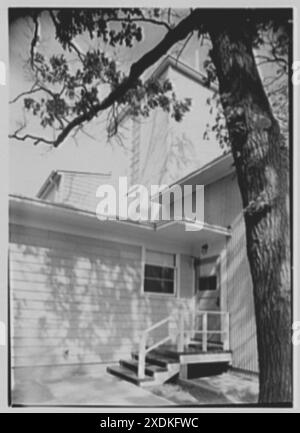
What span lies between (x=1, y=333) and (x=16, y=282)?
0.91 m

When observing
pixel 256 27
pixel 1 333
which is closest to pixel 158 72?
pixel 256 27

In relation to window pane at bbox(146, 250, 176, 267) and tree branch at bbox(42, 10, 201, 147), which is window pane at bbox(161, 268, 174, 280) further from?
tree branch at bbox(42, 10, 201, 147)

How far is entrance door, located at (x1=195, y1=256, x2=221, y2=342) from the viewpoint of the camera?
179 inches

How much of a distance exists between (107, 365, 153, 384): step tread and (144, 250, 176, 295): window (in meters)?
1.03

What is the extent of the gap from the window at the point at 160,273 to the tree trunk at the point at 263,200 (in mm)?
1939

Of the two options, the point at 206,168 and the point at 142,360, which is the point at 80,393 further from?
the point at 206,168

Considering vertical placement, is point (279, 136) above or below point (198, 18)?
below

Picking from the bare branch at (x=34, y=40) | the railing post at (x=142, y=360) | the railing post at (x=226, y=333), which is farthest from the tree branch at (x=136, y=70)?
the railing post at (x=226, y=333)

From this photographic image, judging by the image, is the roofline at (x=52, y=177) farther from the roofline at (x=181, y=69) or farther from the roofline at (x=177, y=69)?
the roofline at (x=181, y=69)

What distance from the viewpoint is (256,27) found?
3.26 metres

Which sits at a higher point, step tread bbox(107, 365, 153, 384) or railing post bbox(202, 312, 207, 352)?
railing post bbox(202, 312, 207, 352)

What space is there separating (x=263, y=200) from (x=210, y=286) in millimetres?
1936

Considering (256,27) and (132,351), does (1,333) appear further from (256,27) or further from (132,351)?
(256,27)

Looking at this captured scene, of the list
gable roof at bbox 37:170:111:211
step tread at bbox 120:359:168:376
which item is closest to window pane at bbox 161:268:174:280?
step tread at bbox 120:359:168:376
